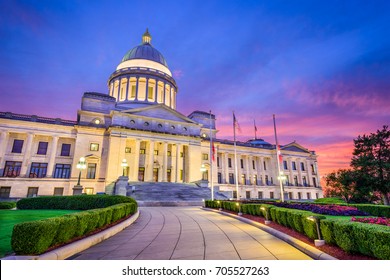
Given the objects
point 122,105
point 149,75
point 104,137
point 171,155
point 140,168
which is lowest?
point 140,168

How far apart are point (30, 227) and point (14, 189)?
37300 mm

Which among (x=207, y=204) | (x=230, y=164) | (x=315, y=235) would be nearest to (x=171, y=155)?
(x=230, y=164)

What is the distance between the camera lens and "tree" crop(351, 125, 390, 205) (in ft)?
104

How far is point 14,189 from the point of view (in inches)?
1253

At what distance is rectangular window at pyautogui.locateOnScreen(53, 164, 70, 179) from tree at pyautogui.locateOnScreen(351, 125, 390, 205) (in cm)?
5090

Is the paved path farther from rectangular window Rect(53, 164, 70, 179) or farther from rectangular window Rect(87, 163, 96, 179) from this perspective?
rectangular window Rect(53, 164, 70, 179)

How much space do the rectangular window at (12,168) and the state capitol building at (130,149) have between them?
12 centimetres

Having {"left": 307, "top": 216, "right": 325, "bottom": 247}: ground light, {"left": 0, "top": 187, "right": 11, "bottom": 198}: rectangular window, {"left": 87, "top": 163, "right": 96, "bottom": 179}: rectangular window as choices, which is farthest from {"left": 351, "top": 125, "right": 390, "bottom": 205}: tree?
{"left": 0, "top": 187, "right": 11, "bottom": 198}: rectangular window

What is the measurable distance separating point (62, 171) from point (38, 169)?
3706mm

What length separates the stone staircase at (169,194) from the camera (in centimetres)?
2592

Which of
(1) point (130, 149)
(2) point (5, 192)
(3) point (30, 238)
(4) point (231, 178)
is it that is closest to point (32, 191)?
(2) point (5, 192)

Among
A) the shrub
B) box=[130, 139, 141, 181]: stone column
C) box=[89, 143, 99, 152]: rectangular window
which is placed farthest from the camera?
box=[89, 143, 99, 152]: rectangular window

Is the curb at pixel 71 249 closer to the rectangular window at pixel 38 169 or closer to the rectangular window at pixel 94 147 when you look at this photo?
the rectangular window at pixel 94 147

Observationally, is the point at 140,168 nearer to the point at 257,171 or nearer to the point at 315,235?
the point at 257,171
